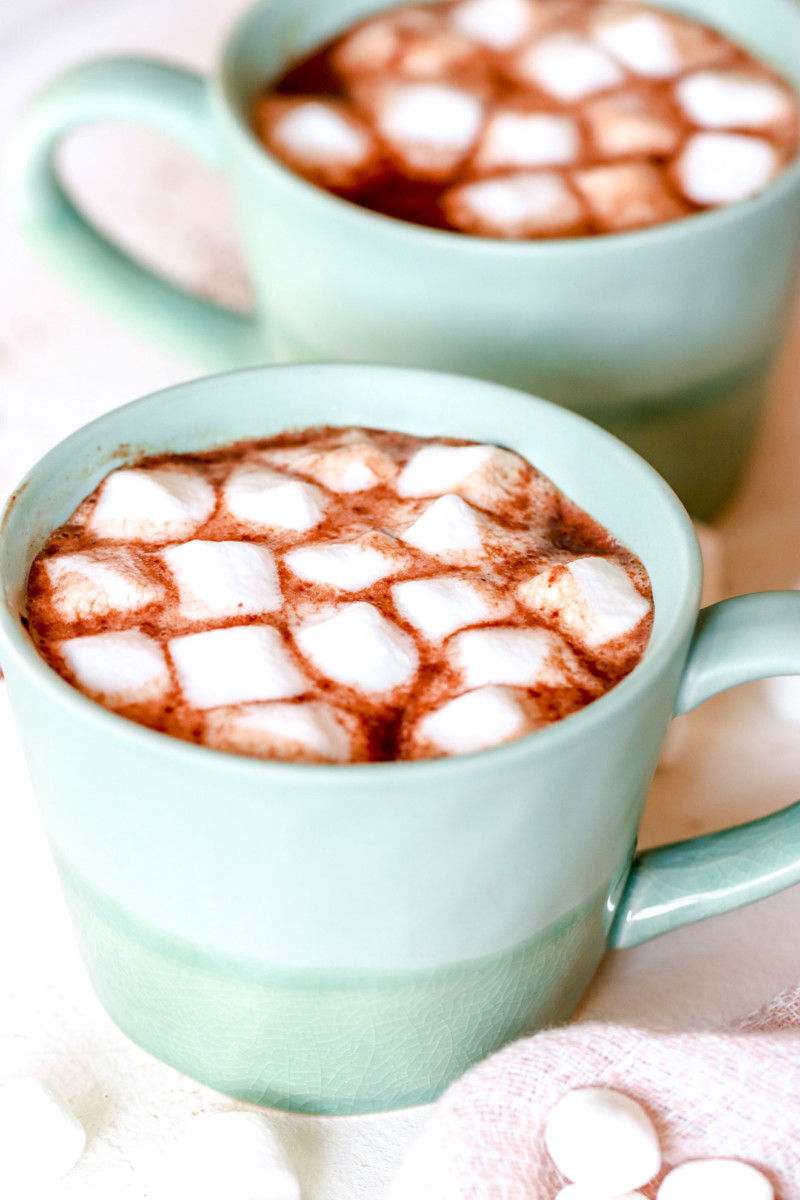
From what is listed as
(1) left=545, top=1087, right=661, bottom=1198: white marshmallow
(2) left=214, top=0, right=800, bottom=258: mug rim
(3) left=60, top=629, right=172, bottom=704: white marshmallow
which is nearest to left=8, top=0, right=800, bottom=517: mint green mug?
(2) left=214, top=0, right=800, bottom=258: mug rim

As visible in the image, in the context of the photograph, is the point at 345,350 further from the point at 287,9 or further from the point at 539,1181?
the point at 539,1181

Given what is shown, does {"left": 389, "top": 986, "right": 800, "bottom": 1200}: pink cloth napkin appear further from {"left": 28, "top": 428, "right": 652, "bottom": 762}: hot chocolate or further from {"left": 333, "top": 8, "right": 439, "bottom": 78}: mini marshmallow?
{"left": 333, "top": 8, "right": 439, "bottom": 78}: mini marshmallow

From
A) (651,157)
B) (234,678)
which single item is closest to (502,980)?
(234,678)

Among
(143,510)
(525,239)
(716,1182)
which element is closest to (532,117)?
(525,239)

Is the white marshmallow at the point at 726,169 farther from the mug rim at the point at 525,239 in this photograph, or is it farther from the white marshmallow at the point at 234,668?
the white marshmallow at the point at 234,668

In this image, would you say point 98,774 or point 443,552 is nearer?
point 98,774

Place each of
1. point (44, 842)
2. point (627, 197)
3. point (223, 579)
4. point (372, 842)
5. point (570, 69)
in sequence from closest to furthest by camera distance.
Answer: point (372, 842), point (223, 579), point (44, 842), point (627, 197), point (570, 69)

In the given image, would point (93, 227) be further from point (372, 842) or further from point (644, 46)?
point (372, 842)
